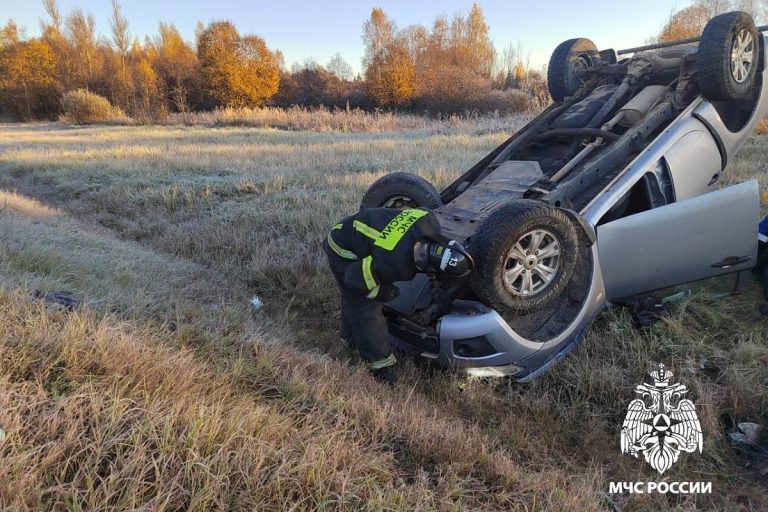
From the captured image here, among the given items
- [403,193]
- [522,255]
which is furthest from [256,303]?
[522,255]

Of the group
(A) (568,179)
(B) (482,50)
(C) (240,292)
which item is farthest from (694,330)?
(B) (482,50)

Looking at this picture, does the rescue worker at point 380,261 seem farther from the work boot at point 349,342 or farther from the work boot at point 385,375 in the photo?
the work boot at point 349,342

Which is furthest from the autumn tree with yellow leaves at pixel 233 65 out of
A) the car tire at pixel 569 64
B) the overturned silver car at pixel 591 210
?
the overturned silver car at pixel 591 210

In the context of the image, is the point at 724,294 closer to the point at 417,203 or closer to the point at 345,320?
the point at 417,203

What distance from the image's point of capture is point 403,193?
4168 mm

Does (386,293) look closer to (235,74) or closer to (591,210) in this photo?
(591,210)

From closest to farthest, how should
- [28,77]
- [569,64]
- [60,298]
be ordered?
[60,298] → [569,64] → [28,77]

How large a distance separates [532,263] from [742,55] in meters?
2.99

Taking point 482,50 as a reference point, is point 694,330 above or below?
below

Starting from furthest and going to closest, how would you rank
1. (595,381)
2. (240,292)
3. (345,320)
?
(240,292), (345,320), (595,381)

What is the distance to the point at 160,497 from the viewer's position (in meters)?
1.66

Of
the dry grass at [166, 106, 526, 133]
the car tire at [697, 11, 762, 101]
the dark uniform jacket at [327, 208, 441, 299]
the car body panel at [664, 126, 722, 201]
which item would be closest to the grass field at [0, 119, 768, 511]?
the dark uniform jacket at [327, 208, 441, 299]

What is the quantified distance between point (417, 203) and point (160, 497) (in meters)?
2.97

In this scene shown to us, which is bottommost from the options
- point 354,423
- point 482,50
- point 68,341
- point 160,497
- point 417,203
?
point 354,423
